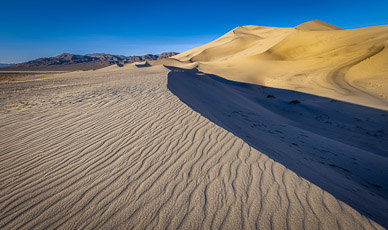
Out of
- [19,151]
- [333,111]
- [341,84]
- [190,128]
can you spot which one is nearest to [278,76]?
[341,84]

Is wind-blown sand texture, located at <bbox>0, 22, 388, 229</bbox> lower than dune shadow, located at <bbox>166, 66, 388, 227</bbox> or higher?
higher

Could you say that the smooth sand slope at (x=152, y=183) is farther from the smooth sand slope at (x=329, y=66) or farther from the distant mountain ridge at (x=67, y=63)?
the distant mountain ridge at (x=67, y=63)

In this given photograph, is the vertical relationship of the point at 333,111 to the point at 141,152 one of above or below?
below

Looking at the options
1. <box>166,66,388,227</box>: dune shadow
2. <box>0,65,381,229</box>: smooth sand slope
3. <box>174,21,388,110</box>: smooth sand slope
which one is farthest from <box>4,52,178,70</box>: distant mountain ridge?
<box>166,66,388,227</box>: dune shadow

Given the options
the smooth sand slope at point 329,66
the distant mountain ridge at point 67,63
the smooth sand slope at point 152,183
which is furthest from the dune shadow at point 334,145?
the distant mountain ridge at point 67,63

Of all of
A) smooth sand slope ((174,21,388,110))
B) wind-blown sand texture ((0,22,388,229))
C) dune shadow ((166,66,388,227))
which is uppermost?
smooth sand slope ((174,21,388,110))

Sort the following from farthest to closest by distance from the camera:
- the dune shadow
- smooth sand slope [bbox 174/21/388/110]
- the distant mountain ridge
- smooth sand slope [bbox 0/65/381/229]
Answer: the distant mountain ridge, smooth sand slope [bbox 174/21/388/110], the dune shadow, smooth sand slope [bbox 0/65/381/229]

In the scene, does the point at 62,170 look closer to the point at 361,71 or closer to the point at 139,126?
the point at 139,126

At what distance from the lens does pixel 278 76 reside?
17.1 m

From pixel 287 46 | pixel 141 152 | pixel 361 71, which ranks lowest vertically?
pixel 141 152

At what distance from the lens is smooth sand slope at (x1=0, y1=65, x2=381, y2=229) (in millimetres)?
1783

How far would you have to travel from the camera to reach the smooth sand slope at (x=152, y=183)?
1.78m

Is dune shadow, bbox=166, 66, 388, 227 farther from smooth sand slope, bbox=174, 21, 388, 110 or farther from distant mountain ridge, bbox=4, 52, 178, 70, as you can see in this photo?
distant mountain ridge, bbox=4, 52, 178, 70

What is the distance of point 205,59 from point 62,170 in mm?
44327
